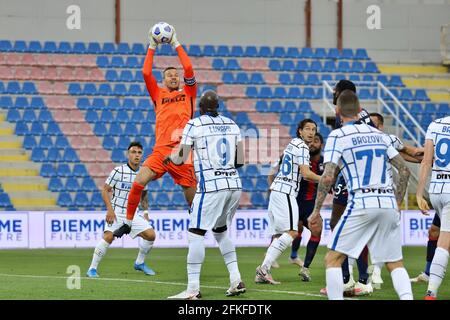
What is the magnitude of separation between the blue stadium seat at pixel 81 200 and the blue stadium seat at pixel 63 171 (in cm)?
76

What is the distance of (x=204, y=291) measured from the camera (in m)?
11.9

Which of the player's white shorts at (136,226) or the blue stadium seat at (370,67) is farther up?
the blue stadium seat at (370,67)

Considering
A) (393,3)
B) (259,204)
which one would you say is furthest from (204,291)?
(393,3)

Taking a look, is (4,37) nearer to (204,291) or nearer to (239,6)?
(239,6)

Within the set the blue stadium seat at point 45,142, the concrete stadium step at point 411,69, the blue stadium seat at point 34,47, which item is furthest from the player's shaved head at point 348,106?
the concrete stadium step at point 411,69

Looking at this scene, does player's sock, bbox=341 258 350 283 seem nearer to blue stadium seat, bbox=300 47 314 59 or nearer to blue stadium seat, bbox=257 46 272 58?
blue stadium seat, bbox=257 46 272 58

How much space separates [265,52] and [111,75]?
4994 mm

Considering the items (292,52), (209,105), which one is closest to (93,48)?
(292,52)

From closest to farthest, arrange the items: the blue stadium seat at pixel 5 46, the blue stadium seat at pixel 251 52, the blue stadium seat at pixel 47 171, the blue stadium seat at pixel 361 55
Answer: the blue stadium seat at pixel 47 171 → the blue stadium seat at pixel 5 46 → the blue stadium seat at pixel 251 52 → the blue stadium seat at pixel 361 55

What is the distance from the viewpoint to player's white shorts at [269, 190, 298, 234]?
541 inches

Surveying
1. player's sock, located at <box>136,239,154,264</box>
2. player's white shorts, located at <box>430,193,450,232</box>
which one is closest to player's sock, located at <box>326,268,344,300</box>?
player's white shorts, located at <box>430,193,450,232</box>

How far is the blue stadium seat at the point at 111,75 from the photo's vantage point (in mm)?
28547

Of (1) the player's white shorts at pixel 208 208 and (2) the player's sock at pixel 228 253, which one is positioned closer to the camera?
(1) the player's white shorts at pixel 208 208

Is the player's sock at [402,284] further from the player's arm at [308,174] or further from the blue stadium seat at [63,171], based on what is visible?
the blue stadium seat at [63,171]
